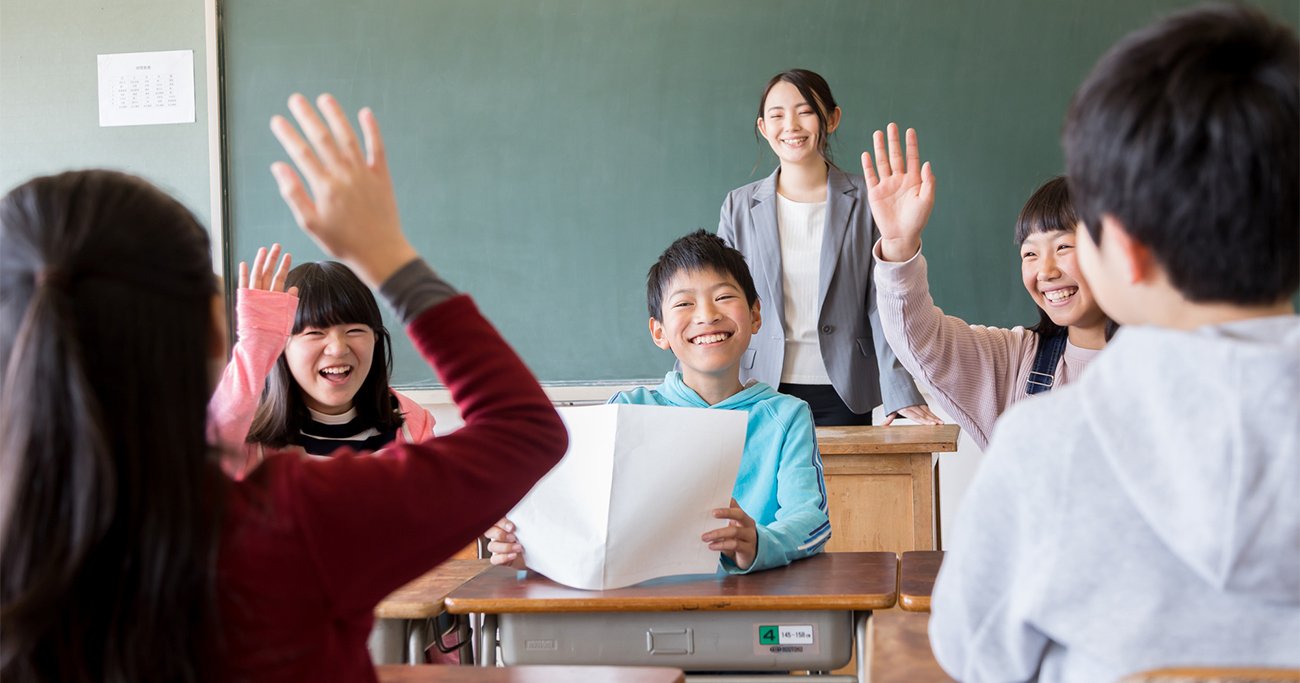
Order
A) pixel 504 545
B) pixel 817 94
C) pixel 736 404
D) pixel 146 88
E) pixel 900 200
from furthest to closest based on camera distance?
pixel 146 88
pixel 817 94
pixel 736 404
pixel 900 200
pixel 504 545

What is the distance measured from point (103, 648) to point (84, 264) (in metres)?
0.24

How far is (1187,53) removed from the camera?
771 millimetres

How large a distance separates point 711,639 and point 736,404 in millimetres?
624

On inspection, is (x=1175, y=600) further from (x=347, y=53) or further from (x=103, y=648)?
(x=347, y=53)

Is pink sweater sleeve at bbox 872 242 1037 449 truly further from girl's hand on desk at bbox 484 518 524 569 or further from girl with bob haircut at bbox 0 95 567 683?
girl with bob haircut at bbox 0 95 567 683

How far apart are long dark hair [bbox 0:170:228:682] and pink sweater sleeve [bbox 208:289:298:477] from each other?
52.8 inches

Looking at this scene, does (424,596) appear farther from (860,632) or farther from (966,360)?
(966,360)

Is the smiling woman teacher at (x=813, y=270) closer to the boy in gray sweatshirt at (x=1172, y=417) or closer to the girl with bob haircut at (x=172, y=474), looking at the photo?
the boy in gray sweatshirt at (x=1172, y=417)

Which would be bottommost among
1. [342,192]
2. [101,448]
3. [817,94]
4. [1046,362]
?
[1046,362]

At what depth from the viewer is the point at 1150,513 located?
715 millimetres

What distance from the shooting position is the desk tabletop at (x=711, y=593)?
1.53 meters

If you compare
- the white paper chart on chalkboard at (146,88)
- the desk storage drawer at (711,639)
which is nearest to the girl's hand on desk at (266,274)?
the desk storage drawer at (711,639)

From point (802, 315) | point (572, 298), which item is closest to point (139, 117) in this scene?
point (572, 298)

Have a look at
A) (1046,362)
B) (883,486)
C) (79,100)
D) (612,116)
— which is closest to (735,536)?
(1046,362)
